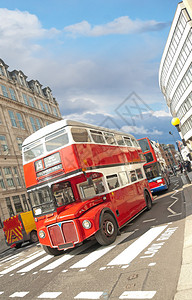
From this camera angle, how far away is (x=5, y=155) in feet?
111

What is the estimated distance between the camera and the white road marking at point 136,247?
639cm

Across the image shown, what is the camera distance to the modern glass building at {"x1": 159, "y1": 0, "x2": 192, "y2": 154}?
30922 millimetres

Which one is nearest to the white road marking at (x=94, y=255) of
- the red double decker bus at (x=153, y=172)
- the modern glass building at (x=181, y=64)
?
the red double decker bus at (x=153, y=172)

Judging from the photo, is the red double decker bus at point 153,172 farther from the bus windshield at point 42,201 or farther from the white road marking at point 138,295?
the white road marking at point 138,295

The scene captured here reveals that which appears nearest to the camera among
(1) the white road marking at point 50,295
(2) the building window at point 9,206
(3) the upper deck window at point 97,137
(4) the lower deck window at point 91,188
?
(1) the white road marking at point 50,295

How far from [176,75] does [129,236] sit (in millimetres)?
34604

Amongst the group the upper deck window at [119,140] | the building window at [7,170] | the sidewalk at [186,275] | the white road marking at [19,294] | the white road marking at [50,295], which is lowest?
the sidewalk at [186,275]

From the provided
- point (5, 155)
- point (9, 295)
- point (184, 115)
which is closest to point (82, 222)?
point (9, 295)

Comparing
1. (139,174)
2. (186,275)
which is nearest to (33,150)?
(139,174)

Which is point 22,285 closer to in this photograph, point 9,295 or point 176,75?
point 9,295

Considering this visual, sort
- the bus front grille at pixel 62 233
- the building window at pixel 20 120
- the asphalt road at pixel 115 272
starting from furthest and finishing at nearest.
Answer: the building window at pixel 20 120 < the bus front grille at pixel 62 233 < the asphalt road at pixel 115 272

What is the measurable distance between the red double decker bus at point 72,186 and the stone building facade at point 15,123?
2395 cm

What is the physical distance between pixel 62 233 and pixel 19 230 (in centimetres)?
1036

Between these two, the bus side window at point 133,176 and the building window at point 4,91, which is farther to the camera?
the building window at point 4,91
